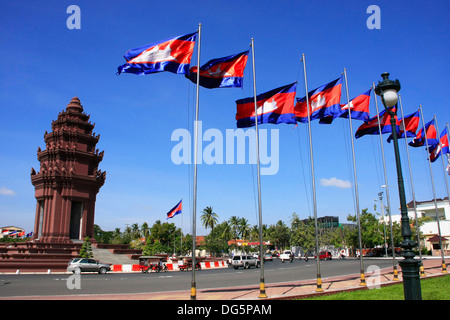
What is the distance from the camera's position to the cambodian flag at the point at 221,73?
15.7 metres

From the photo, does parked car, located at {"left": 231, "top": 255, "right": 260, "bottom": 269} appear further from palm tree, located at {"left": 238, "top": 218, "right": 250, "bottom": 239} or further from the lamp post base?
palm tree, located at {"left": 238, "top": 218, "right": 250, "bottom": 239}

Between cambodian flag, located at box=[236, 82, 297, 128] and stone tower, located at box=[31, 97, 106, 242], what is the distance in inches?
1471

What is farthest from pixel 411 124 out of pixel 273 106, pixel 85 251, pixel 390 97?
pixel 85 251

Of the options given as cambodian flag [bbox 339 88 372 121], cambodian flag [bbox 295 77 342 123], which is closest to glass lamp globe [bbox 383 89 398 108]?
cambodian flag [bbox 295 77 342 123]

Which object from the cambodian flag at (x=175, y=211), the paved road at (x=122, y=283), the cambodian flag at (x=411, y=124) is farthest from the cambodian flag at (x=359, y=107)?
the cambodian flag at (x=175, y=211)

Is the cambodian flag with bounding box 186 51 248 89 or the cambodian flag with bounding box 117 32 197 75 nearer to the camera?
the cambodian flag with bounding box 117 32 197 75

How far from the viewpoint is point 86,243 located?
42.2 meters

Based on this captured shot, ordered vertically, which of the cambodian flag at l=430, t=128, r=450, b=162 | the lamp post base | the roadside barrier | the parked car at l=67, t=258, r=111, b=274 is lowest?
the roadside barrier

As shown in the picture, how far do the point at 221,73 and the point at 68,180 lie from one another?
38424mm

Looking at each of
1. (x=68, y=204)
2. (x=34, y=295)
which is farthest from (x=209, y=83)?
(x=68, y=204)

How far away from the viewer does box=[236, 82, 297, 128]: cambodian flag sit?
1697cm

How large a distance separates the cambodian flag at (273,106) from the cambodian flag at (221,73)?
57.4 inches

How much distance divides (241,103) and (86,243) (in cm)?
3284
